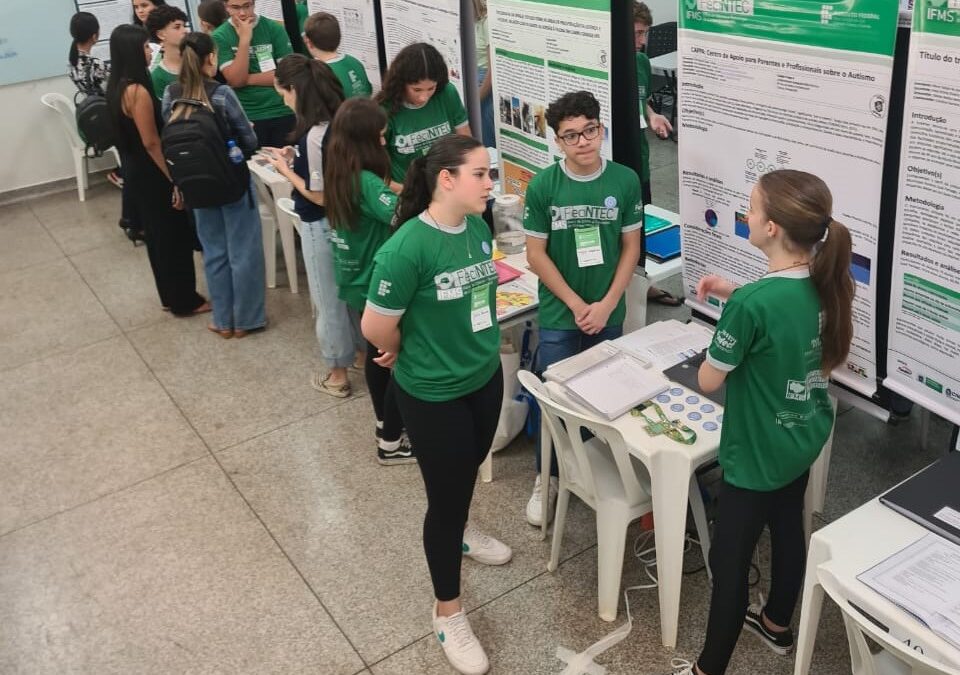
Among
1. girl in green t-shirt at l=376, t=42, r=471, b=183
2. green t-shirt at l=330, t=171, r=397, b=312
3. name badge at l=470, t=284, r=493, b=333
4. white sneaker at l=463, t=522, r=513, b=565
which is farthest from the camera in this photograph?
girl in green t-shirt at l=376, t=42, r=471, b=183

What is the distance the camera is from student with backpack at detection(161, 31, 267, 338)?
3766mm

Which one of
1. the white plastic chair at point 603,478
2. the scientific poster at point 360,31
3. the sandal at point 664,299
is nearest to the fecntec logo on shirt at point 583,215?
the white plastic chair at point 603,478

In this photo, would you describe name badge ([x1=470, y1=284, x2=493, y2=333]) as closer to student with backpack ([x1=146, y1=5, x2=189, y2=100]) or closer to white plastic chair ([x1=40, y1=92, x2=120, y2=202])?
student with backpack ([x1=146, y1=5, x2=189, y2=100])

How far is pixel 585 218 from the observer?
8.90ft

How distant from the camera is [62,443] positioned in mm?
3721

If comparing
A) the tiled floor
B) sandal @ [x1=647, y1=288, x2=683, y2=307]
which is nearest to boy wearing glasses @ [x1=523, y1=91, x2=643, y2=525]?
the tiled floor

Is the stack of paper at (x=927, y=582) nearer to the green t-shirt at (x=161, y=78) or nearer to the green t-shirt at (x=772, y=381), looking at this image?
the green t-shirt at (x=772, y=381)

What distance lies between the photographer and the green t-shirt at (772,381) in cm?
187

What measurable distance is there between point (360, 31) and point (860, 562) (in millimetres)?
3706

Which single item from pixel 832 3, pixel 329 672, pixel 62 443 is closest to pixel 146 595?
pixel 329 672

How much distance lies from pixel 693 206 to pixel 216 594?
2.01 m

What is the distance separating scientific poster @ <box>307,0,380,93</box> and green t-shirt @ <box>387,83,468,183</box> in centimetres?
102

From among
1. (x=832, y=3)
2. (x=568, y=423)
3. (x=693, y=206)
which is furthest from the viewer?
(x=693, y=206)

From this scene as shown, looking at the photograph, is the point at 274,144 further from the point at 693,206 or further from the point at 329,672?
the point at 329,672
